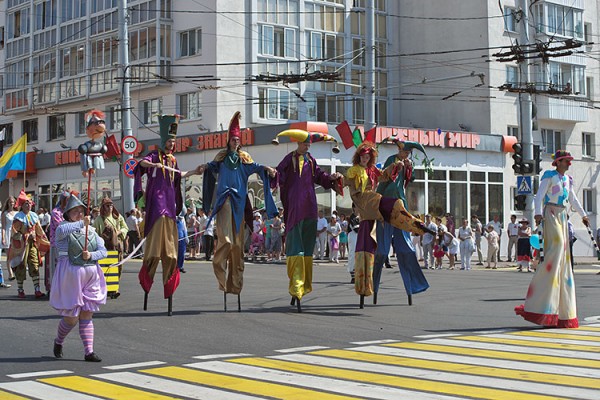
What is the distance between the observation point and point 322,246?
33.1 meters

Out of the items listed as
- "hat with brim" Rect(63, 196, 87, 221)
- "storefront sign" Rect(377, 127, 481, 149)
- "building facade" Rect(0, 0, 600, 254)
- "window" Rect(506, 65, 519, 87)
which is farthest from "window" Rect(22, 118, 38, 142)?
"hat with brim" Rect(63, 196, 87, 221)

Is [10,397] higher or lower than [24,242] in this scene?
lower

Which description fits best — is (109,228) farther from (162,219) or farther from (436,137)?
(436,137)

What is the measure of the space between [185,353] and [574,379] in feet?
12.1

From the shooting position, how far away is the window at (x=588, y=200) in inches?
1996

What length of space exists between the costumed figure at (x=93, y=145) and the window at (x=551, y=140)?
40796 millimetres

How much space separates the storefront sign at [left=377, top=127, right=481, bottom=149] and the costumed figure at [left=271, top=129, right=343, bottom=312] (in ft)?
84.6

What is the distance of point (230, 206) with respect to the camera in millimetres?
12727

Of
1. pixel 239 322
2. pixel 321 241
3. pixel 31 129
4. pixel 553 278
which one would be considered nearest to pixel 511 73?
pixel 321 241

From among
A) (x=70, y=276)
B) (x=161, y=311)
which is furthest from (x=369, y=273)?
(x=70, y=276)

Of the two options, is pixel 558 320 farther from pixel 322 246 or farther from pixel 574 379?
pixel 322 246

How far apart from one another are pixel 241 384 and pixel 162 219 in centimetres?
539

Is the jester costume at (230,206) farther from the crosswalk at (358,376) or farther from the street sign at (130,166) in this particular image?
the crosswalk at (358,376)

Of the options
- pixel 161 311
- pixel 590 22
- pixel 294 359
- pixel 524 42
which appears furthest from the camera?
A: pixel 590 22
